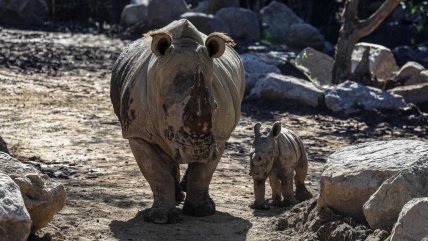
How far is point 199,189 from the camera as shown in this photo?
829cm

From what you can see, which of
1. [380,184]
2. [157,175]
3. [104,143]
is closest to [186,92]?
[157,175]

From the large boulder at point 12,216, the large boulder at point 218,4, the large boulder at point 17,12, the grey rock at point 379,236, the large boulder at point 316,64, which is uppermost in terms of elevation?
the large boulder at point 12,216

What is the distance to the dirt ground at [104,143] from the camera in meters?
7.77

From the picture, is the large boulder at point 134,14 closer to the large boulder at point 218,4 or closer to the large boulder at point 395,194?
the large boulder at point 218,4

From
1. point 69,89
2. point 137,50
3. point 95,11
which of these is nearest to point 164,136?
point 137,50

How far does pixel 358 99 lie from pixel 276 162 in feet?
20.0

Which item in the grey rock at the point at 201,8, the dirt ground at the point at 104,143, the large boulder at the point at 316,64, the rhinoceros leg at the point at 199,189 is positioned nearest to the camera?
the dirt ground at the point at 104,143

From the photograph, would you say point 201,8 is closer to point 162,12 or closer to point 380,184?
point 162,12

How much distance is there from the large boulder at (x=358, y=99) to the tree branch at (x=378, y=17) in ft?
5.27

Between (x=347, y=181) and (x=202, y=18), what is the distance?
15226 millimetres

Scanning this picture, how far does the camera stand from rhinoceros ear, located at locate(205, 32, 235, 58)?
25.0 ft

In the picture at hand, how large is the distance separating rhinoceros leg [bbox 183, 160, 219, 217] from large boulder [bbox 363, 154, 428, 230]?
2.00 m

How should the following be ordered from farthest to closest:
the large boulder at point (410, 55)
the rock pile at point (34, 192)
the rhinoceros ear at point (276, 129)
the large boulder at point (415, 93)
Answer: the large boulder at point (410, 55), the large boulder at point (415, 93), the rhinoceros ear at point (276, 129), the rock pile at point (34, 192)

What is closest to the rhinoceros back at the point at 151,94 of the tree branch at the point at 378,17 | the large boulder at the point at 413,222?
the large boulder at the point at 413,222
